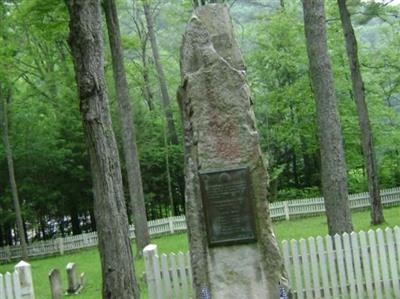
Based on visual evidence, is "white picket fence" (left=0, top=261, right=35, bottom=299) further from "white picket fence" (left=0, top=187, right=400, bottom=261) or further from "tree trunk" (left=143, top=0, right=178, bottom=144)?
"tree trunk" (left=143, top=0, right=178, bottom=144)

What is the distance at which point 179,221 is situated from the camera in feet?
88.0

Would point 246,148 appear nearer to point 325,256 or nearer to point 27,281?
point 325,256

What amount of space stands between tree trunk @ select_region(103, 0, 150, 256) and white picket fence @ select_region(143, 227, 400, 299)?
834 centimetres

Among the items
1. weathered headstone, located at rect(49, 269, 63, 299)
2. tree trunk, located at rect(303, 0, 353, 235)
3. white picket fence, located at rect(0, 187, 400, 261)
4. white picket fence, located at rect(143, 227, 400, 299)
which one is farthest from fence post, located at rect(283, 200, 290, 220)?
white picket fence, located at rect(143, 227, 400, 299)

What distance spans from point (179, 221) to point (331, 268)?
1873 cm

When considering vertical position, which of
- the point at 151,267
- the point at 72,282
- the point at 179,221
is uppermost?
the point at 151,267

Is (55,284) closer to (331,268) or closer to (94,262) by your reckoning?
(331,268)

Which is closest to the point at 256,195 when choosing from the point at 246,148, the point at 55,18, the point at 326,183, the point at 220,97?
the point at 246,148

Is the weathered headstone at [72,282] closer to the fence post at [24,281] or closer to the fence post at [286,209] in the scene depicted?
the fence post at [24,281]

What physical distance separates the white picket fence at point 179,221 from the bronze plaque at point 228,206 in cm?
1964

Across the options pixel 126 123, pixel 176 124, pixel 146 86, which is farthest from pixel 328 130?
pixel 146 86

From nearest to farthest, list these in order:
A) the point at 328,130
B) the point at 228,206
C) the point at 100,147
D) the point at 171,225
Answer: the point at 228,206 → the point at 100,147 → the point at 328,130 → the point at 171,225

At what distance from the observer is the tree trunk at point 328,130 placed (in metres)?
9.99

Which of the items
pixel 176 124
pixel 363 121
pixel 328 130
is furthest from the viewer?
pixel 176 124
